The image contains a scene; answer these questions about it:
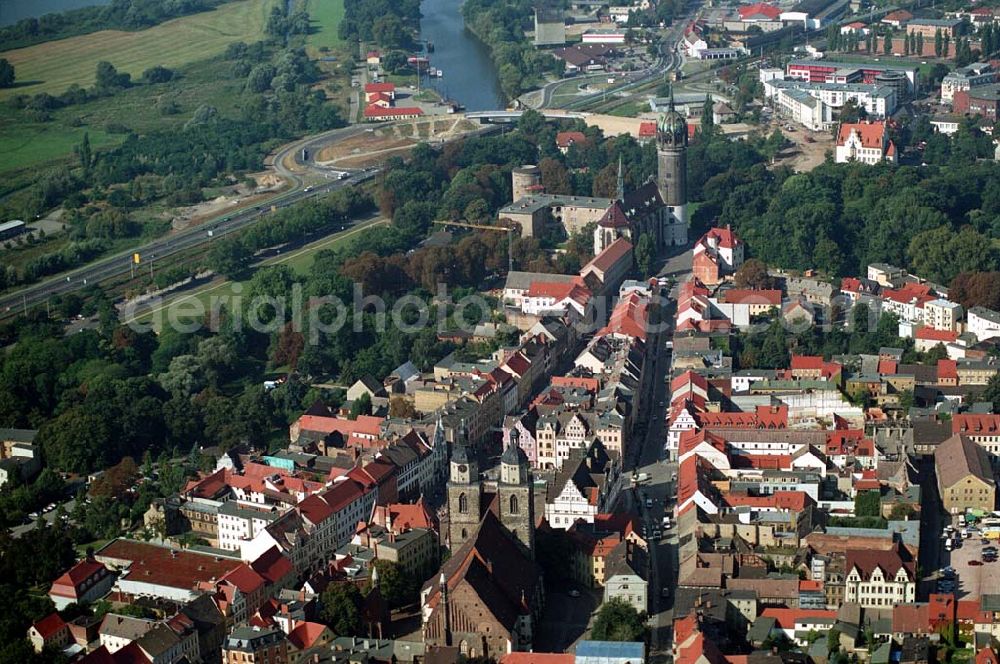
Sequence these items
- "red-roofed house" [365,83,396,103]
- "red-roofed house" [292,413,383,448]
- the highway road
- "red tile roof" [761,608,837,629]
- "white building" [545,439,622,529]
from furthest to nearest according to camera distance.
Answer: "red-roofed house" [365,83,396,103]
the highway road
"red-roofed house" [292,413,383,448]
"white building" [545,439,622,529]
"red tile roof" [761,608,837,629]

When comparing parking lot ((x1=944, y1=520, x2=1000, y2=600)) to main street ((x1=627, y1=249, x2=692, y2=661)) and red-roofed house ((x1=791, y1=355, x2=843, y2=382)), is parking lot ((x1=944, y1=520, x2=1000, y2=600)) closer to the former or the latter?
main street ((x1=627, y1=249, x2=692, y2=661))

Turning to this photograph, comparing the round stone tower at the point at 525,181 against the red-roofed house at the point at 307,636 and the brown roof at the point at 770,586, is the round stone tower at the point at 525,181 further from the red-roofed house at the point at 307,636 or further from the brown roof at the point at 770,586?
the red-roofed house at the point at 307,636

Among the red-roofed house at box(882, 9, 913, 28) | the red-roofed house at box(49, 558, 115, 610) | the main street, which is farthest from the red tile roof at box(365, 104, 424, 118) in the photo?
the red-roofed house at box(49, 558, 115, 610)

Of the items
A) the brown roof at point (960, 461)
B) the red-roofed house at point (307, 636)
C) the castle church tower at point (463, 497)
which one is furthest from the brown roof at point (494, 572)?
the brown roof at point (960, 461)

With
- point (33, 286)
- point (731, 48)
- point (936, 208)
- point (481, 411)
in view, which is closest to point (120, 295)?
point (33, 286)

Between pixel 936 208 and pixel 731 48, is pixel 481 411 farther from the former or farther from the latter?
pixel 731 48

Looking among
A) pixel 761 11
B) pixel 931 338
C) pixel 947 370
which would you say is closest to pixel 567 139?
pixel 761 11
